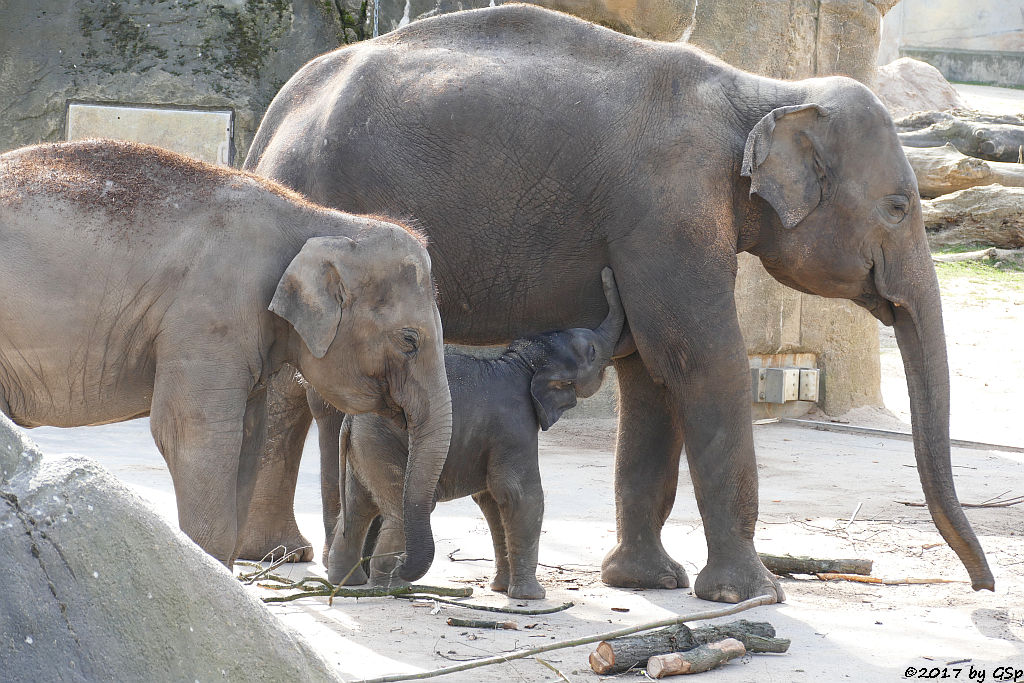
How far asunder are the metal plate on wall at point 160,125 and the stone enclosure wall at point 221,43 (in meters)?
0.06

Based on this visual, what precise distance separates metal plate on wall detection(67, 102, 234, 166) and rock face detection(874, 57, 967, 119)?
1722cm

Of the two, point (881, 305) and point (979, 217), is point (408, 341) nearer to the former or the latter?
point (881, 305)

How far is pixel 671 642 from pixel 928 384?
174 centimetres

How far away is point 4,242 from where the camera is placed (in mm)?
3506

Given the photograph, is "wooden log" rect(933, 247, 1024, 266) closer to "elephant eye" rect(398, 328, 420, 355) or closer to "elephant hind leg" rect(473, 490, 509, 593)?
"elephant hind leg" rect(473, 490, 509, 593)

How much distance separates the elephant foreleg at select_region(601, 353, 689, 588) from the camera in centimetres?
501

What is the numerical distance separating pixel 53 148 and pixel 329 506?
174 centimetres

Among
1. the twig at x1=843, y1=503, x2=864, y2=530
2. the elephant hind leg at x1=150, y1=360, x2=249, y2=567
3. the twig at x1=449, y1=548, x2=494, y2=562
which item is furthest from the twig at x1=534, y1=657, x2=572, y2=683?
the twig at x1=843, y1=503, x2=864, y2=530

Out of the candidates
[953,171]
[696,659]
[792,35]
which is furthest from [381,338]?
[953,171]

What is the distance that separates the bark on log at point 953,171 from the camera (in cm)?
1591

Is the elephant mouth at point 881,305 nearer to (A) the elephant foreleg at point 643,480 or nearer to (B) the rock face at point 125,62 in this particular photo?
(A) the elephant foreleg at point 643,480

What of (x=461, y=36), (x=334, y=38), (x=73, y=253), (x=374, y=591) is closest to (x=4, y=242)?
(x=73, y=253)

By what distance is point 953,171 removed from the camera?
52.1 ft

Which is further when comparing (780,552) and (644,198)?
(780,552)
